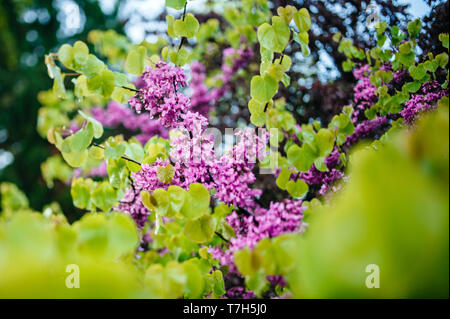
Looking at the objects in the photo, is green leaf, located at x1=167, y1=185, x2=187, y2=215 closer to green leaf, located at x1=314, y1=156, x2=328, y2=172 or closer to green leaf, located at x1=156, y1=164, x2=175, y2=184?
green leaf, located at x1=156, y1=164, x2=175, y2=184

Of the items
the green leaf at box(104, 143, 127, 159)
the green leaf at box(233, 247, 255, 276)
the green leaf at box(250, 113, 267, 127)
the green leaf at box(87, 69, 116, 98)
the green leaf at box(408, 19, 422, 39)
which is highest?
the green leaf at box(408, 19, 422, 39)

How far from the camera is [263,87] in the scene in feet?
1.77

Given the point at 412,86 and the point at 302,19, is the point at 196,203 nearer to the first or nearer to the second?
the point at 302,19

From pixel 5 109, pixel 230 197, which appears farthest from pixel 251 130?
pixel 5 109

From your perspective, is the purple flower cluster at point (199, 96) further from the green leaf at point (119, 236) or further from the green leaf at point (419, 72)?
the green leaf at point (119, 236)

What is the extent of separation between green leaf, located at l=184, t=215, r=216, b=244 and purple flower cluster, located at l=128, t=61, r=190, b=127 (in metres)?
0.21

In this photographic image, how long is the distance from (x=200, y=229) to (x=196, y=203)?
58 mm

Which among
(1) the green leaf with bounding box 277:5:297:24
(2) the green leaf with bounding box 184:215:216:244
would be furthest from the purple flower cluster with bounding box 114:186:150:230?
(1) the green leaf with bounding box 277:5:297:24

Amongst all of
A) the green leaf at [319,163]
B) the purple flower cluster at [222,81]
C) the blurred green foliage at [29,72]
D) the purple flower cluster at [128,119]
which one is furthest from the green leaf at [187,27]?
the blurred green foliage at [29,72]

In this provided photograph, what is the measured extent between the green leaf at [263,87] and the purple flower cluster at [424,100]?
29 centimetres

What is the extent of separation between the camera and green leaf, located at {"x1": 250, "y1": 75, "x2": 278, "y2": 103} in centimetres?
53

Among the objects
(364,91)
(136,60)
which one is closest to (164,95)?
(136,60)
